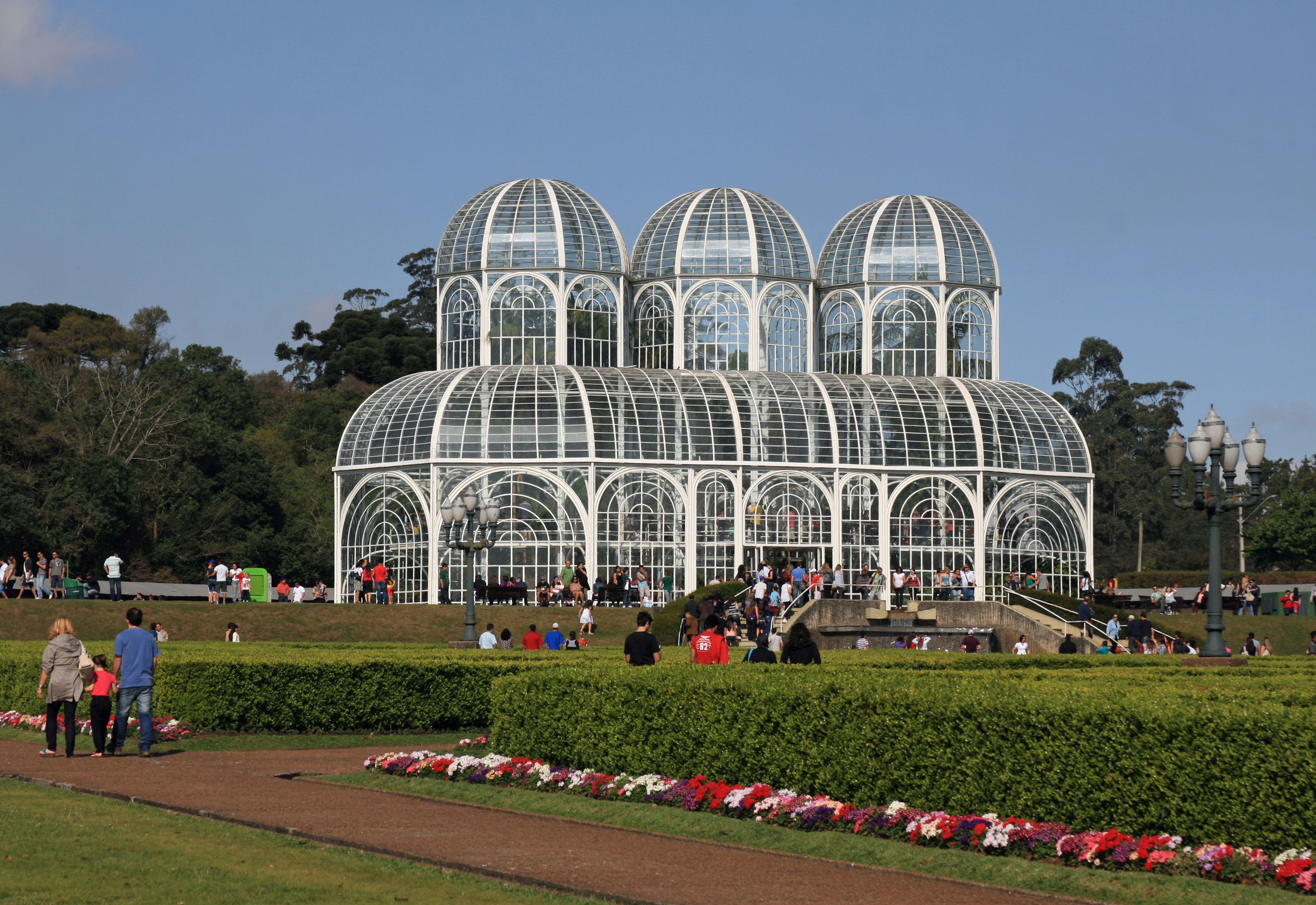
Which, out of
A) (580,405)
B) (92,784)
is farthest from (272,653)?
(580,405)

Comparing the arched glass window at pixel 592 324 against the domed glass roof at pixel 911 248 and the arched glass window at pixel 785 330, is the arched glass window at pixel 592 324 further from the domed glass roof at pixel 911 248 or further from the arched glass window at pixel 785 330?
the domed glass roof at pixel 911 248

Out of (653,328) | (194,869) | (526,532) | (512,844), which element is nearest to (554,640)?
(526,532)

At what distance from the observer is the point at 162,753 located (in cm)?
2127

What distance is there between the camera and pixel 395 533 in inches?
1964

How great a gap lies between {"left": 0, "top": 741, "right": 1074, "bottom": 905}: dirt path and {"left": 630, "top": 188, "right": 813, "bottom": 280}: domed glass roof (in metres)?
38.0

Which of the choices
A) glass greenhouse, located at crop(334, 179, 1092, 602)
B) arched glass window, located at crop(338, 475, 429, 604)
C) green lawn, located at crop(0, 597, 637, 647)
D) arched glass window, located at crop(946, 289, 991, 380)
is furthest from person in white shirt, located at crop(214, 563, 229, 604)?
arched glass window, located at crop(946, 289, 991, 380)

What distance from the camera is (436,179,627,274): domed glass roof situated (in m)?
54.6

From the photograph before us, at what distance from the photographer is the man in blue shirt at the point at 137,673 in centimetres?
2055

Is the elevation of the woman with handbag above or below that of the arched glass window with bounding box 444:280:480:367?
below

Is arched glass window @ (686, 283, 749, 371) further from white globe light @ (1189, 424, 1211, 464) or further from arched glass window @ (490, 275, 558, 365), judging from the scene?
white globe light @ (1189, 424, 1211, 464)

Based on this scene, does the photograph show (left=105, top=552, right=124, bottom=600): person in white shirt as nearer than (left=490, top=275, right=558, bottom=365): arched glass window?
Yes

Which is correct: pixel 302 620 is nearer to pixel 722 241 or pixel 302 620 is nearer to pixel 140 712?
pixel 722 241

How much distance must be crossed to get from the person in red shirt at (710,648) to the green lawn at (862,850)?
354 cm

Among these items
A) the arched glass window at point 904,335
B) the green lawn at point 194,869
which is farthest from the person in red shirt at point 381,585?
the green lawn at point 194,869
